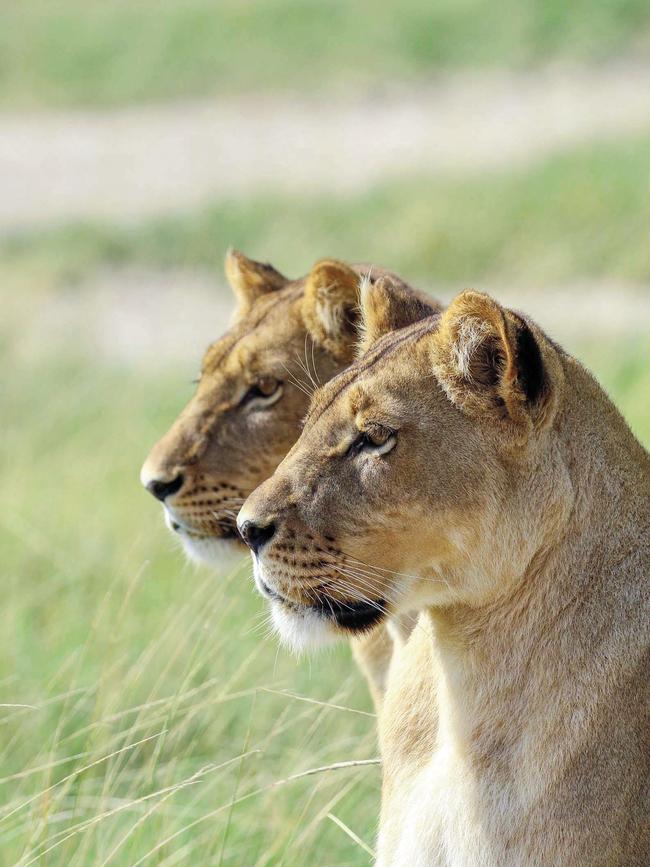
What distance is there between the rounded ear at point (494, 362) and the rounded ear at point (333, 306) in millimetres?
1062

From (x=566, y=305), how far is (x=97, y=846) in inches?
313

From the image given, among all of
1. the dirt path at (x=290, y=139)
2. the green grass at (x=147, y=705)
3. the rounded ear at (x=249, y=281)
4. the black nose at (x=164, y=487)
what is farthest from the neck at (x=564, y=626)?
the dirt path at (x=290, y=139)

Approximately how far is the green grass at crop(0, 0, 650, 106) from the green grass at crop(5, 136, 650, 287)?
17.9 feet

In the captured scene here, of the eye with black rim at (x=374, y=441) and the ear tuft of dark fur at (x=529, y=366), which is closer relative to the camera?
the ear tuft of dark fur at (x=529, y=366)

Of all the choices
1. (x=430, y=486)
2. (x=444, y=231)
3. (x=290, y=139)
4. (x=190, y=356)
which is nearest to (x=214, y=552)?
(x=430, y=486)

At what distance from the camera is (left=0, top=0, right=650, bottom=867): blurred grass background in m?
3.92

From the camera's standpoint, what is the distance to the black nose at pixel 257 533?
302 centimetres

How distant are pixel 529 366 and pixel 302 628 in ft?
2.29

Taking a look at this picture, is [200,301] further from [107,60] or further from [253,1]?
[253,1]

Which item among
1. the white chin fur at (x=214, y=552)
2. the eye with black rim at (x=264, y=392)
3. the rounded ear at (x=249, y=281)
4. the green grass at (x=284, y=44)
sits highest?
the green grass at (x=284, y=44)

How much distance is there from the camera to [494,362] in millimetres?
2939

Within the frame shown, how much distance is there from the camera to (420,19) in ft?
69.8

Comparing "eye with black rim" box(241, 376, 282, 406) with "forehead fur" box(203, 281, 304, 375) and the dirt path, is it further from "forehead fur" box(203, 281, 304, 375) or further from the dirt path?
the dirt path

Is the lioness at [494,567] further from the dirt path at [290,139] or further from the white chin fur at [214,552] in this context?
the dirt path at [290,139]
